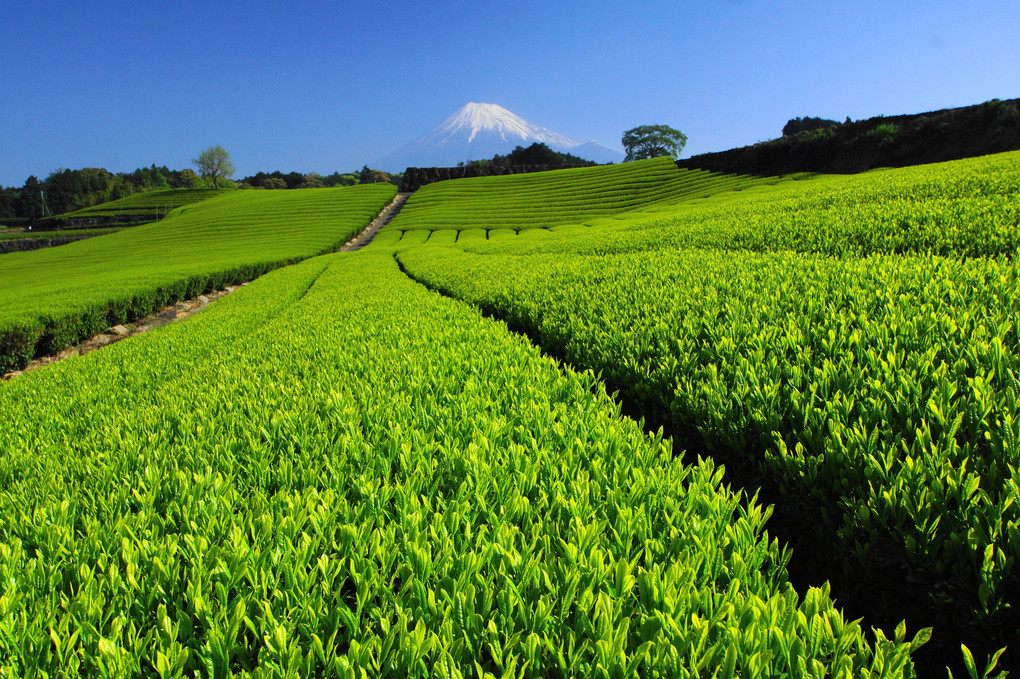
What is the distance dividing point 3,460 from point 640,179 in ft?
156

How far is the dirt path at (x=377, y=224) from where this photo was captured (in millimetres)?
37791

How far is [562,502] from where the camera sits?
1854 millimetres

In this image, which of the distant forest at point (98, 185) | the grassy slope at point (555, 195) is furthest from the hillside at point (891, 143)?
the distant forest at point (98, 185)

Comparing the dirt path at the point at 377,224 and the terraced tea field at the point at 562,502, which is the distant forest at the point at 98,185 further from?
the terraced tea field at the point at 562,502

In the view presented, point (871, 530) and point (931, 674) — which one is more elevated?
point (871, 530)

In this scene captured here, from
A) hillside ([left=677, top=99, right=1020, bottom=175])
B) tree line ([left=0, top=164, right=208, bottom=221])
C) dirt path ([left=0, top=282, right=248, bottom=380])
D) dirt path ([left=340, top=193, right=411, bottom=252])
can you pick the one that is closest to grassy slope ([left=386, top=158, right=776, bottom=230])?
dirt path ([left=340, top=193, right=411, bottom=252])

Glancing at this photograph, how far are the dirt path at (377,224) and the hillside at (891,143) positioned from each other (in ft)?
108

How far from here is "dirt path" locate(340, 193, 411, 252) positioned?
37.8 m

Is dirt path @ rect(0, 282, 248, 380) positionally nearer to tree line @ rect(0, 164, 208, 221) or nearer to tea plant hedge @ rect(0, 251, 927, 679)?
tea plant hedge @ rect(0, 251, 927, 679)

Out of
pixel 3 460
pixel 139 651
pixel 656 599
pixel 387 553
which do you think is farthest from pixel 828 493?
pixel 3 460

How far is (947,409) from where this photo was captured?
2.09m

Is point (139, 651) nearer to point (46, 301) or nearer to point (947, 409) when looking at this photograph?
point (947, 409)

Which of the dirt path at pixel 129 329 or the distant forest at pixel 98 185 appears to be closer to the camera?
the dirt path at pixel 129 329

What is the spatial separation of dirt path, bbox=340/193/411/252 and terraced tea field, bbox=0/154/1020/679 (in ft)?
107
